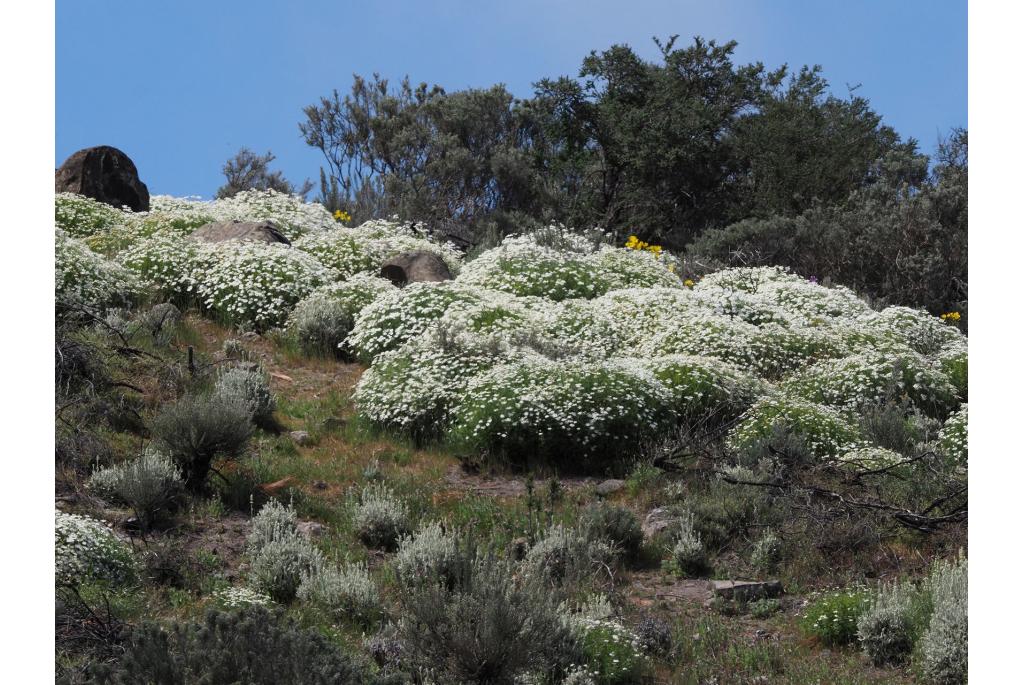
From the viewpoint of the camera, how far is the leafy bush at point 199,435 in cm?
850

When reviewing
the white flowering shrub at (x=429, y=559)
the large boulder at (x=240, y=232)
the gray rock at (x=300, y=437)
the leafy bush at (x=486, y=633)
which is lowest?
the leafy bush at (x=486, y=633)

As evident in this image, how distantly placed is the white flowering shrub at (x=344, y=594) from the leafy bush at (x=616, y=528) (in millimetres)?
1880

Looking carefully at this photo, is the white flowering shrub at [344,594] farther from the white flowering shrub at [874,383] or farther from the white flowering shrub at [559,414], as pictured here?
the white flowering shrub at [874,383]

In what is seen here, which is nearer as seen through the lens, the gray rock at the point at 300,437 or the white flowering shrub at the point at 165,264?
the gray rock at the point at 300,437

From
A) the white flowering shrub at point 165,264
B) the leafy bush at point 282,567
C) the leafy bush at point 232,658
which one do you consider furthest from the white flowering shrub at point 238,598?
the white flowering shrub at point 165,264

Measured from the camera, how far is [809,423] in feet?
33.2

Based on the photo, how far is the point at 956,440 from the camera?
10023mm

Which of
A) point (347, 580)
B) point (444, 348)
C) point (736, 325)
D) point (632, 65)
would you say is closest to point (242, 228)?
point (444, 348)

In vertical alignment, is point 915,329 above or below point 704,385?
above

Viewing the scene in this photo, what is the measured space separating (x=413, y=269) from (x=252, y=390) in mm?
5242

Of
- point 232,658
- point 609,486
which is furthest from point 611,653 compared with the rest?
point 609,486

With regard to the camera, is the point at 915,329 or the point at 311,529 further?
the point at 915,329

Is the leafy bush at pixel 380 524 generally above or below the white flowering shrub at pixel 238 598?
above

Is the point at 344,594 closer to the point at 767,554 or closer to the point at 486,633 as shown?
the point at 486,633
